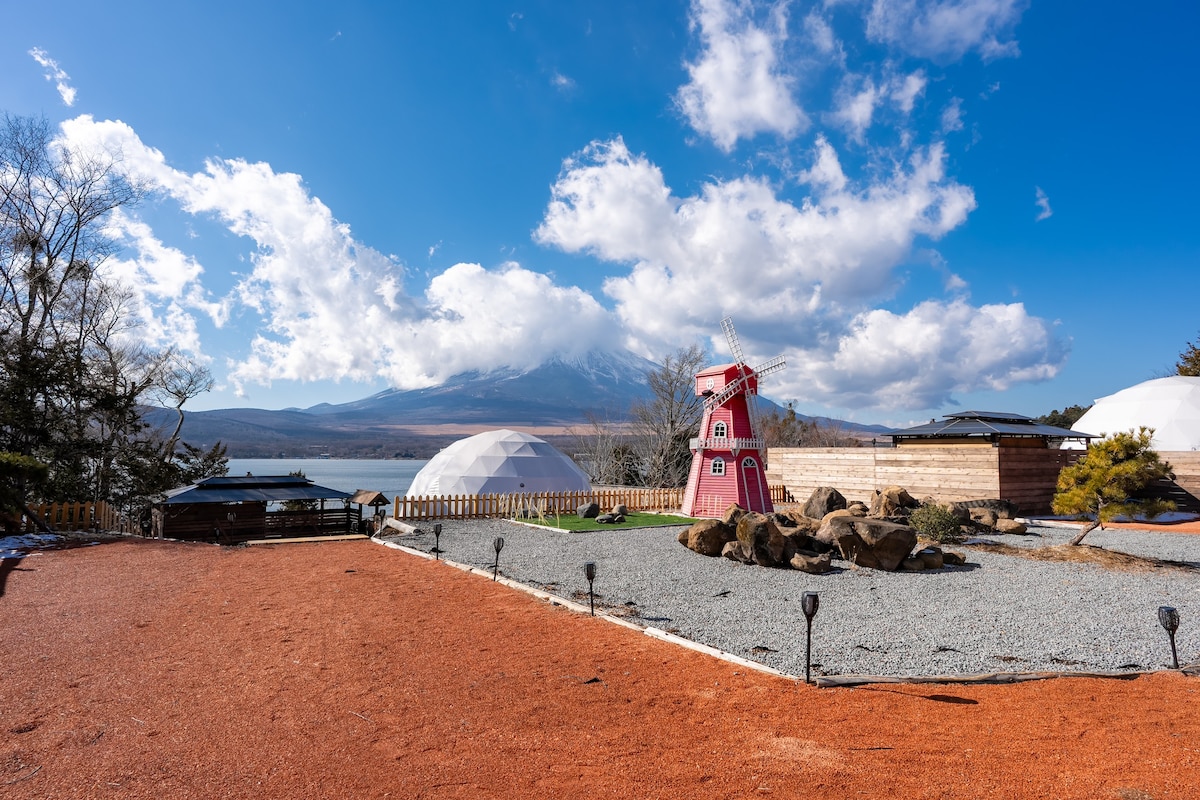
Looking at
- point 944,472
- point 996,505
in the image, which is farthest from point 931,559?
point 944,472

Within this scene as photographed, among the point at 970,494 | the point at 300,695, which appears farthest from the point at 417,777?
the point at 970,494

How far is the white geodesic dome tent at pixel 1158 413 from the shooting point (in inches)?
1195

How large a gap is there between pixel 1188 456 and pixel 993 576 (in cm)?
1680

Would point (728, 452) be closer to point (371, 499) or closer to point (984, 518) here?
point (984, 518)

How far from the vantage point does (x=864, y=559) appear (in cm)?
1315

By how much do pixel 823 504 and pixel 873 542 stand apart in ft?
20.8

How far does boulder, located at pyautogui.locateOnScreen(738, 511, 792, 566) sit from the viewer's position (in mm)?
13039

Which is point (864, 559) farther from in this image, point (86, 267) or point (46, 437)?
point (86, 267)

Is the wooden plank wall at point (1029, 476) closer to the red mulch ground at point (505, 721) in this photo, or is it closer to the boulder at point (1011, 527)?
the boulder at point (1011, 527)

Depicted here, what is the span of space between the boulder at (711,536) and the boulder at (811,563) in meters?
1.65

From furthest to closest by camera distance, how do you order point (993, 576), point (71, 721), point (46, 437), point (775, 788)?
point (46, 437) → point (993, 576) → point (71, 721) → point (775, 788)

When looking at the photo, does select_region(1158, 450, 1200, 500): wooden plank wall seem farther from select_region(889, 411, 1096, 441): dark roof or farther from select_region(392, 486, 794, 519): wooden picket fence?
select_region(392, 486, 794, 519): wooden picket fence

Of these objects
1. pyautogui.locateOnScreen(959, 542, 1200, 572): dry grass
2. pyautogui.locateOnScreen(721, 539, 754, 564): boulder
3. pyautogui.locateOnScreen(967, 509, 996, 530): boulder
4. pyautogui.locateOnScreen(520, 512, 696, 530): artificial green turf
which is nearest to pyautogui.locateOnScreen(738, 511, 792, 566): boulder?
pyautogui.locateOnScreen(721, 539, 754, 564): boulder

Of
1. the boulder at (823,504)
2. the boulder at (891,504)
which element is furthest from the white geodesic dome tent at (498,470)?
the boulder at (891,504)
